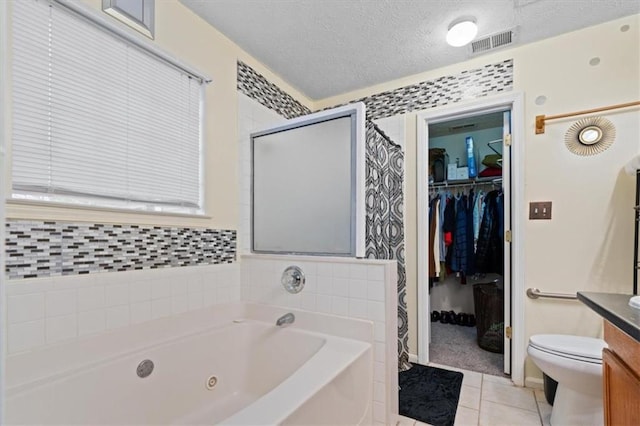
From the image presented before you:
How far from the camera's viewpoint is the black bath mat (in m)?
1.74

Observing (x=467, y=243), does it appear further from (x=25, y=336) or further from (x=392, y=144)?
(x=25, y=336)

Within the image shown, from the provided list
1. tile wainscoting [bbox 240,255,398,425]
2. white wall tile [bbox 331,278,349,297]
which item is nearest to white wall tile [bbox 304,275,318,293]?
tile wainscoting [bbox 240,255,398,425]

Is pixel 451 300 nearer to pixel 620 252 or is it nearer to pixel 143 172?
pixel 620 252

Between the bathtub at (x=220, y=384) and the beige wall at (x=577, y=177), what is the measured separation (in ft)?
4.56

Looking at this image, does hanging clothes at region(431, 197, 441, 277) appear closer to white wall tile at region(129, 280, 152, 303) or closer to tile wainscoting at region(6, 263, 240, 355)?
tile wainscoting at region(6, 263, 240, 355)

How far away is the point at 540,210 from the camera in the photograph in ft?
6.63

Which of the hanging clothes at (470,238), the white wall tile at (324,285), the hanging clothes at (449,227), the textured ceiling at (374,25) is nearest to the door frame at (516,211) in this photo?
the textured ceiling at (374,25)

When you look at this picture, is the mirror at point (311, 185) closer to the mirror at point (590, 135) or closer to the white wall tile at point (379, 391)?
the white wall tile at point (379, 391)

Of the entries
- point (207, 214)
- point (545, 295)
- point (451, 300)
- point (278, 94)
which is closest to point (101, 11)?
point (207, 214)

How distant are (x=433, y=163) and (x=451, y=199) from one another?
457mm

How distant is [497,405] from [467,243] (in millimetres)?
1562

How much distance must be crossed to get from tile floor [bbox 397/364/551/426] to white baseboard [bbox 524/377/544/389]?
3 centimetres

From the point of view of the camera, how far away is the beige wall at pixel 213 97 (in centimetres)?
165

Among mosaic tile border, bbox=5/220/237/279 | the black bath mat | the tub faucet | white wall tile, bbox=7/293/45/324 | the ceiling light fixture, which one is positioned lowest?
the black bath mat
